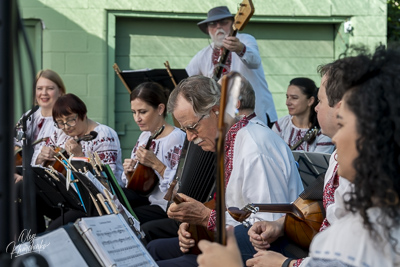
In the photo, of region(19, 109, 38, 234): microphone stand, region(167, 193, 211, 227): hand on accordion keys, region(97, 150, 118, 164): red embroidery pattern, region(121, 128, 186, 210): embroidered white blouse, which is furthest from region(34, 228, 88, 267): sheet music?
region(97, 150, 118, 164): red embroidery pattern

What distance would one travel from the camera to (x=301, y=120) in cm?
543

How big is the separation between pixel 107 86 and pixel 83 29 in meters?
0.65

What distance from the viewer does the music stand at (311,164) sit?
372 centimetres

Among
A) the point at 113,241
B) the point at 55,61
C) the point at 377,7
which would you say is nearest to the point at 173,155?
the point at 113,241

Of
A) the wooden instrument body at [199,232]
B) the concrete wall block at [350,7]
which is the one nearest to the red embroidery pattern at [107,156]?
the wooden instrument body at [199,232]

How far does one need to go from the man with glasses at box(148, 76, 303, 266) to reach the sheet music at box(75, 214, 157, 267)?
0.43 meters

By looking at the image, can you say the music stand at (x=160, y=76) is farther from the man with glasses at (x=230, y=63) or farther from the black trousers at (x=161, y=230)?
the black trousers at (x=161, y=230)

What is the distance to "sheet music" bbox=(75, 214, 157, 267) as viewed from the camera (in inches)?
91.2

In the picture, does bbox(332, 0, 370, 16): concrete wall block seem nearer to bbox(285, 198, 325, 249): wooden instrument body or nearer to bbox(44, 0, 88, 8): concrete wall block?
bbox(44, 0, 88, 8): concrete wall block

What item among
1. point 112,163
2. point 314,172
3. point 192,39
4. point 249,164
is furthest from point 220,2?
point 249,164

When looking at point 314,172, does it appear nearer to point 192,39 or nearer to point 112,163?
point 112,163

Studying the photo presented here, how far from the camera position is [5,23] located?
1241 millimetres

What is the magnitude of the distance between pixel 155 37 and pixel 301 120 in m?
2.39
